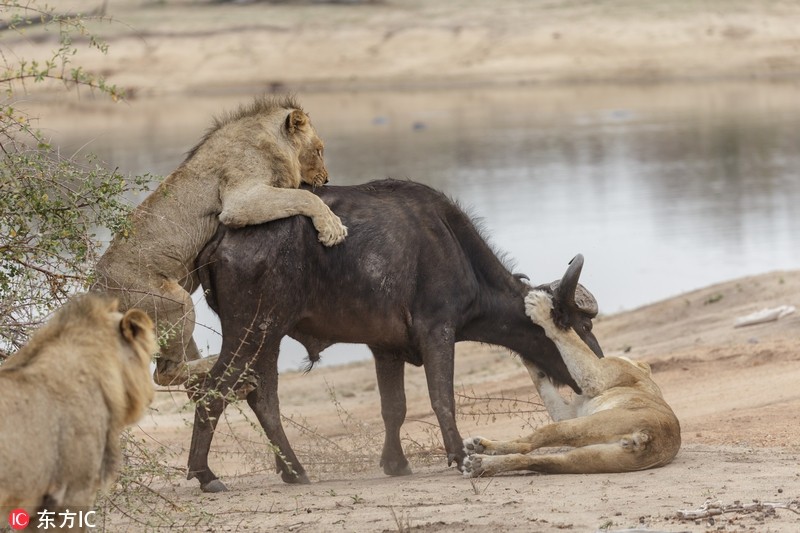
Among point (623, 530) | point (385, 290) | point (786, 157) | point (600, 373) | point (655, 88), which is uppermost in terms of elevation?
point (655, 88)

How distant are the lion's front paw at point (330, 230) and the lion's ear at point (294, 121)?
2.15ft

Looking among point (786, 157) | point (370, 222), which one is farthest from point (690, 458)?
point (786, 157)

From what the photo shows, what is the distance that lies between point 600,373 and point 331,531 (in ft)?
8.62

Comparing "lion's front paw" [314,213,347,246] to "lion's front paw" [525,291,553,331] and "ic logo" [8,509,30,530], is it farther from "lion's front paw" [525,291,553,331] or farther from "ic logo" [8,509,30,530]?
"ic logo" [8,509,30,530]

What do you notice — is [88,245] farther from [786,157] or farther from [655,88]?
[655,88]

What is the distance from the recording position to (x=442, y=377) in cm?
828

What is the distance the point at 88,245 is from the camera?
7.35m

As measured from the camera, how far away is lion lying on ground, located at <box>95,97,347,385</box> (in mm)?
7762

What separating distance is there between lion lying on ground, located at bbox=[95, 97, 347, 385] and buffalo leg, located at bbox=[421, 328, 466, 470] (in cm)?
92

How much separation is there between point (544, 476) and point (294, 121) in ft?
8.94

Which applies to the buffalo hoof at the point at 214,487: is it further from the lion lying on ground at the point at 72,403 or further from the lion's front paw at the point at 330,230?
the lion lying on ground at the point at 72,403

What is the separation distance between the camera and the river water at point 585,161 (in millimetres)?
19609

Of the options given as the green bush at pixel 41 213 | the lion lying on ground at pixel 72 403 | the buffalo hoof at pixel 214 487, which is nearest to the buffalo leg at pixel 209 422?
the buffalo hoof at pixel 214 487

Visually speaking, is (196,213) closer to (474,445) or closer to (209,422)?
(209,422)
